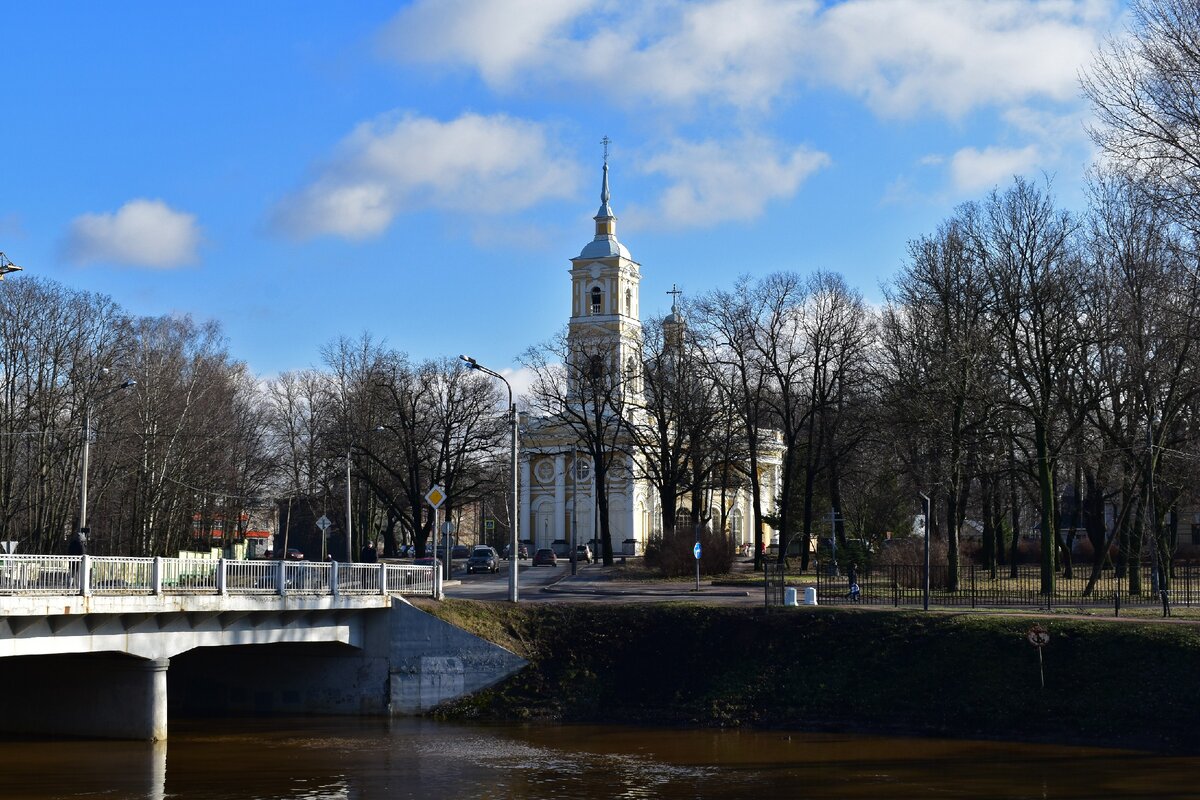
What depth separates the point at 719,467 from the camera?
61031 millimetres

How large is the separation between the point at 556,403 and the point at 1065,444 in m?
24.1

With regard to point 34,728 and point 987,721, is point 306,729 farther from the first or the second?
point 987,721

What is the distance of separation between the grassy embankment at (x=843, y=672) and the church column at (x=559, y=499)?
5276cm

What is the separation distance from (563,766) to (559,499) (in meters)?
63.6

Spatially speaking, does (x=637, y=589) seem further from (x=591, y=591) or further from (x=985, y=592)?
(x=985, y=592)

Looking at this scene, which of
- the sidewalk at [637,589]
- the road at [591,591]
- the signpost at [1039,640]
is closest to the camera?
the signpost at [1039,640]

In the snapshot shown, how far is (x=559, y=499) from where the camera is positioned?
8919 cm

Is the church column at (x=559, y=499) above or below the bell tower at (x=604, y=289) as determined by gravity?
below

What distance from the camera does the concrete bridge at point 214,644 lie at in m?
25.8

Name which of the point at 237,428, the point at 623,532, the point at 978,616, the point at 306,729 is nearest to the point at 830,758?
the point at 978,616

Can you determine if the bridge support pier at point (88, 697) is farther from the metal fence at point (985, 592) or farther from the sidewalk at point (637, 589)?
the sidewalk at point (637, 589)

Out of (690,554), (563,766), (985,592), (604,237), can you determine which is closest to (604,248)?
(604,237)

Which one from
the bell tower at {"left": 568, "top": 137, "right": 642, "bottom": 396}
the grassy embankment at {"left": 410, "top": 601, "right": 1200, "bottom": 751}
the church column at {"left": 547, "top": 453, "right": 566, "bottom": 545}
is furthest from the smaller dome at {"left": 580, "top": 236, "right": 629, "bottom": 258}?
the grassy embankment at {"left": 410, "top": 601, "right": 1200, "bottom": 751}

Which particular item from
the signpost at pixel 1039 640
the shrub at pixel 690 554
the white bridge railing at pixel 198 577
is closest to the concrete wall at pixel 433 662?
the white bridge railing at pixel 198 577
